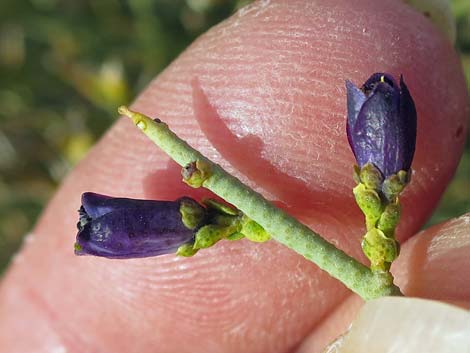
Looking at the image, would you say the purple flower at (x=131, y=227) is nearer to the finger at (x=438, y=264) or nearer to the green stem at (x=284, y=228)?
the green stem at (x=284, y=228)

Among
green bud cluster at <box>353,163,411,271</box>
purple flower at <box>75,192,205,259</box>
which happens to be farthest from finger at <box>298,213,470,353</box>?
purple flower at <box>75,192,205,259</box>

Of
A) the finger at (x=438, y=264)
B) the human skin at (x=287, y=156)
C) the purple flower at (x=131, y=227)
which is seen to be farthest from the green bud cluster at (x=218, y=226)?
the finger at (x=438, y=264)

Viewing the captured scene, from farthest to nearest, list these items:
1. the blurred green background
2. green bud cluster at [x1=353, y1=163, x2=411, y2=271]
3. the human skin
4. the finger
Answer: the blurred green background → the human skin → the finger → green bud cluster at [x1=353, y1=163, x2=411, y2=271]

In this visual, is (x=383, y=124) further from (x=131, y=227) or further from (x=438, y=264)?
(x=131, y=227)

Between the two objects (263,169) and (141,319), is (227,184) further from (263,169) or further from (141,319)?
(141,319)

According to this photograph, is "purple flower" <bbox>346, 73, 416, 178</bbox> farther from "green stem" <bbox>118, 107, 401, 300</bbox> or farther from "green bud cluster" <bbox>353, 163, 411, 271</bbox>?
"green stem" <bbox>118, 107, 401, 300</bbox>

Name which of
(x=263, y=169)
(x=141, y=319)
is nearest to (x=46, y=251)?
(x=141, y=319)
